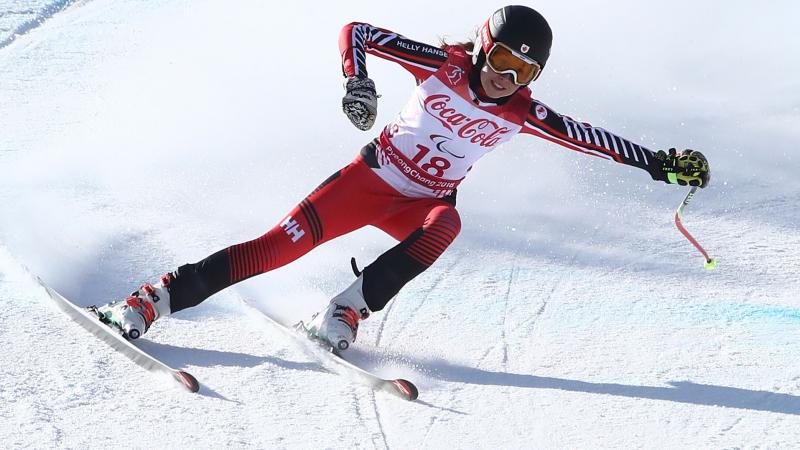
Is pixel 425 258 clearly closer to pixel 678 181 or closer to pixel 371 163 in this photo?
pixel 371 163

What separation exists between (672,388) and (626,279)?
1242 mm

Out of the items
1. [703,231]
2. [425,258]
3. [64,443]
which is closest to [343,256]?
[425,258]

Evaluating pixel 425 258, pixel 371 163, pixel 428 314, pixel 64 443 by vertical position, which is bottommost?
pixel 64 443

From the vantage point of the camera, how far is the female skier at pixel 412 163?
12.7ft

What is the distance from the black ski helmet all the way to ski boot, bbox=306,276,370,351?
108 centimetres

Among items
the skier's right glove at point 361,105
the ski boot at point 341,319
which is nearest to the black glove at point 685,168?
the skier's right glove at point 361,105

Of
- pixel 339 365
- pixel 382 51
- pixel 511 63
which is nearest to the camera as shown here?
pixel 339 365

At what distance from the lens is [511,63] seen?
3.90 meters

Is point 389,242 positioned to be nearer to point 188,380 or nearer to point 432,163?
point 432,163

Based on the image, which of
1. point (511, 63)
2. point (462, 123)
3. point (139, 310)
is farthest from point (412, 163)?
point (139, 310)

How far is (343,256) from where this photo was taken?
512 centimetres

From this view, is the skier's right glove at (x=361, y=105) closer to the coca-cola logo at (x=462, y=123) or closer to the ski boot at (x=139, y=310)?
the coca-cola logo at (x=462, y=123)

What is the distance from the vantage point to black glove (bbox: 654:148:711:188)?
3984 mm

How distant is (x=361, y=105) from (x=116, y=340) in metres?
1.25
